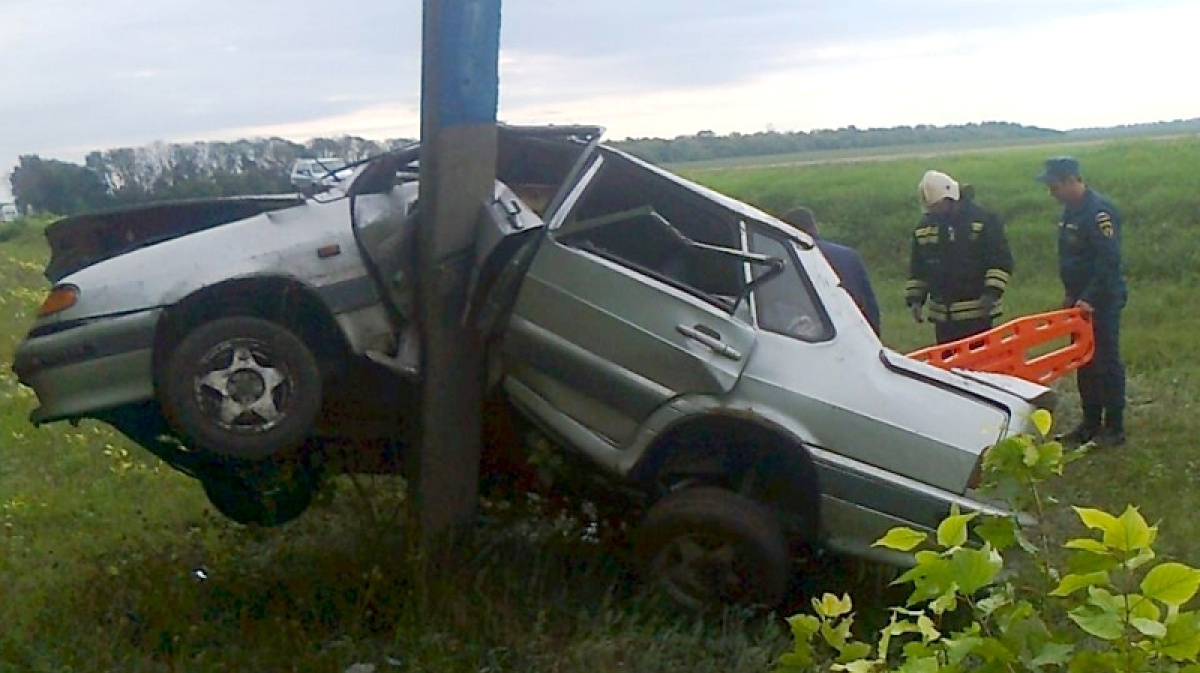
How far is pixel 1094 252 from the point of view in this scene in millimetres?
8961

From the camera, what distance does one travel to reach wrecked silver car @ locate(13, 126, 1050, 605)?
5.38 meters

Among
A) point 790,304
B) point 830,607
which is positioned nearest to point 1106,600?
point 830,607

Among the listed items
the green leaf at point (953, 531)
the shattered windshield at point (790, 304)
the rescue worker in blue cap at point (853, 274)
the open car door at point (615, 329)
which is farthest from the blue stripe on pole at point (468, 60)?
the green leaf at point (953, 531)

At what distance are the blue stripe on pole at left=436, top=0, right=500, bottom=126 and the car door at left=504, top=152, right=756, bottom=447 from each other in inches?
20.8

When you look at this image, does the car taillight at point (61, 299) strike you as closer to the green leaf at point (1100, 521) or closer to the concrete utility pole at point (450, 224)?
the concrete utility pole at point (450, 224)

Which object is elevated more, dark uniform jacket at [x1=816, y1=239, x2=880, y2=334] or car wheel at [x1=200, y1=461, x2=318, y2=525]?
dark uniform jacket at [x1=816, y1=239, x2=880, y2=334]

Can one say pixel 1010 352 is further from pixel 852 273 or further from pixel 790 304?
pixel 790 304

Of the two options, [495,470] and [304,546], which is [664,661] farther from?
[304,546]

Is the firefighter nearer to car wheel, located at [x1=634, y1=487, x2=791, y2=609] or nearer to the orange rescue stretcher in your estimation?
the orange rescue stretcher

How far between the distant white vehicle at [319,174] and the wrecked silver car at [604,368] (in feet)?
1.05

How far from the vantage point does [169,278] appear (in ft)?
17.9

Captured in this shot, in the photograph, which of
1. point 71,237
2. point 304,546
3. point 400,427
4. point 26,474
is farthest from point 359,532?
point 26,474

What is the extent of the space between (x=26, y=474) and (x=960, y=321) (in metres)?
5.68

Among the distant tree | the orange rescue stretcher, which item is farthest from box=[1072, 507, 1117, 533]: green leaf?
the distant tree
